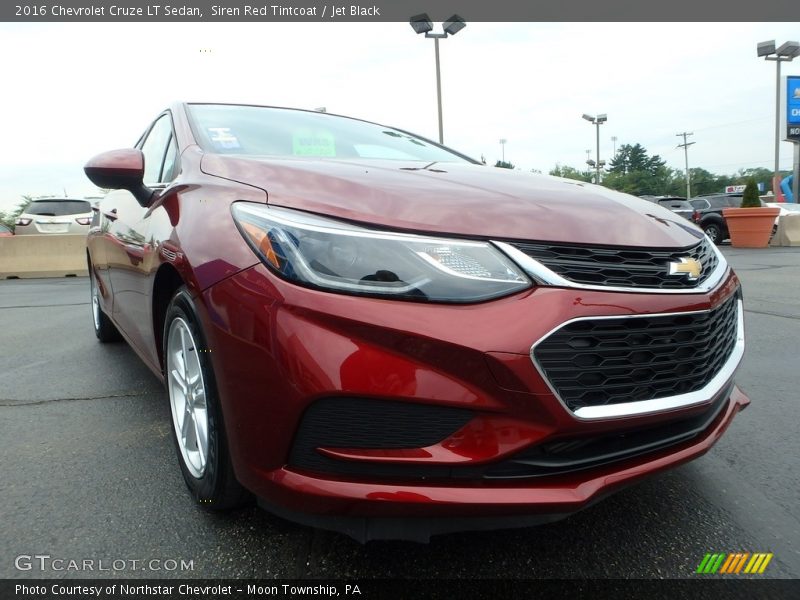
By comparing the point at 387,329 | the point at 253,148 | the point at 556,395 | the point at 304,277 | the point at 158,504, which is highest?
the point at 253,148

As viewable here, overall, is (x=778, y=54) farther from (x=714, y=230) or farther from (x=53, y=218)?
(x=53, y=218)

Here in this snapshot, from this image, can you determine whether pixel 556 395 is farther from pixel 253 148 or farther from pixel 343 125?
pixel 343 125

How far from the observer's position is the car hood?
1.45m

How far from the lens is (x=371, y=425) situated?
4.34ft

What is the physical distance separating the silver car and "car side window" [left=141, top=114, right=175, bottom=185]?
11407 millimetres

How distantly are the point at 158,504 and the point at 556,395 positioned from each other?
4.38 ft

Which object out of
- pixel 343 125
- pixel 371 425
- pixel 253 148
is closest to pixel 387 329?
pixel 371 425

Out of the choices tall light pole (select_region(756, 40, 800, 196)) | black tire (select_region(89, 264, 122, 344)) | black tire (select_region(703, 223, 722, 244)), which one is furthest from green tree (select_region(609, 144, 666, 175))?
black tire (select_region(89, 264, 122, 344))

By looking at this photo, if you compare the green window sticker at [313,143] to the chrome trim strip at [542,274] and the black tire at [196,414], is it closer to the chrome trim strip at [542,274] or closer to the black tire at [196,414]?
the black tire at [196,414]

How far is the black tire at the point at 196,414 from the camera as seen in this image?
63.6 inches

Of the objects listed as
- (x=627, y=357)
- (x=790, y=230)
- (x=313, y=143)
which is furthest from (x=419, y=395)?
(x=790, y=230)

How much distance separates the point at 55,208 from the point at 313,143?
13.3 m

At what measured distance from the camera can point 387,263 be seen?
1378mm

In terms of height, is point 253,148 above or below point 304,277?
above
